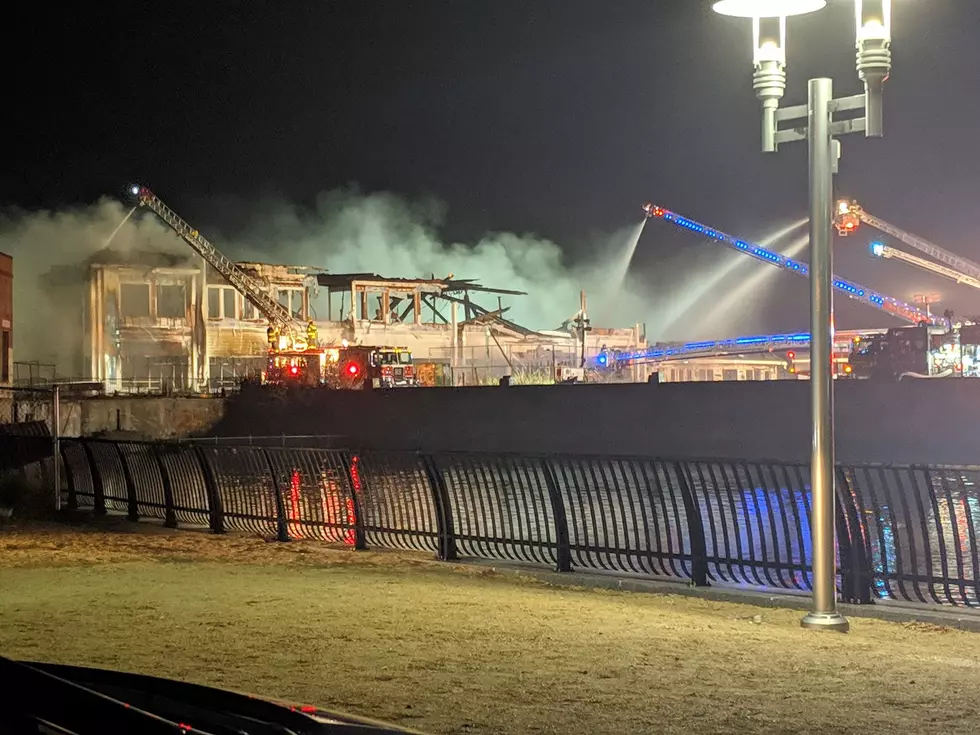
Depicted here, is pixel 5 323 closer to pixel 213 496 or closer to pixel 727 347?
pixel 213 496

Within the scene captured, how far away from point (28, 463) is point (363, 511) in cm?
1128

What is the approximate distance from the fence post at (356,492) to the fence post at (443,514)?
1280mm

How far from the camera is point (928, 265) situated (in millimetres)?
92312

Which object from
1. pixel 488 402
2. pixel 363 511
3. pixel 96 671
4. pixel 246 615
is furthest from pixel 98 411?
pixel 96 671

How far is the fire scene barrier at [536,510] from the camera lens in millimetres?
11148

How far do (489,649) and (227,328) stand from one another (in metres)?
77.1

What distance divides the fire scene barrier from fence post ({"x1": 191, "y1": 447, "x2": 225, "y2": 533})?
2 cm

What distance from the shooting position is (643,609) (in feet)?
36.1

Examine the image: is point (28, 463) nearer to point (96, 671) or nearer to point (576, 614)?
point (576, 614)

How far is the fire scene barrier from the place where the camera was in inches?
439

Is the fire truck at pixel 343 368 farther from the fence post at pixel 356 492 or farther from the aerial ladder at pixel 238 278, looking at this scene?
the fence post at pixel 356 492

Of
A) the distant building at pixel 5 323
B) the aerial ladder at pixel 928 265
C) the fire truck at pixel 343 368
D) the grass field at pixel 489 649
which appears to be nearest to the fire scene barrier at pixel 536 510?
the grass field at pixel 489 649

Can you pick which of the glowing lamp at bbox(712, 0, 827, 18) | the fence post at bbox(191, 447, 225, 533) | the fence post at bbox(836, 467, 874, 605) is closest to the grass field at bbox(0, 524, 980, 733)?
the fence post at bbox(836, 467, 874, 605)

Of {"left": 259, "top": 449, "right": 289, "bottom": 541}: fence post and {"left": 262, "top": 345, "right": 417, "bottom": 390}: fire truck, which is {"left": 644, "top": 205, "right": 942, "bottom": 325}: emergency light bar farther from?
{"left": 259, "top": 449, "right": 289, "bottom": 541}: fence post
